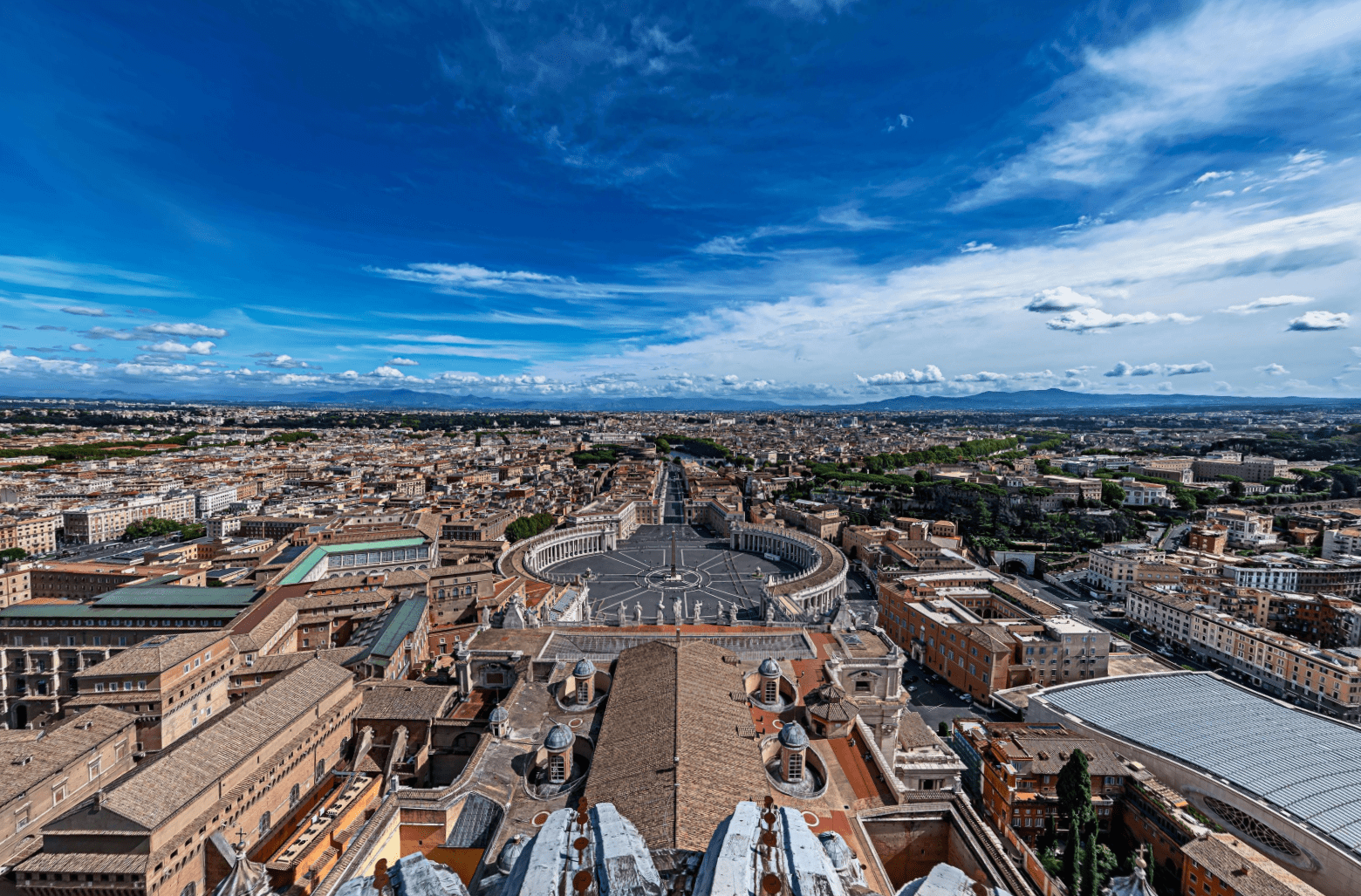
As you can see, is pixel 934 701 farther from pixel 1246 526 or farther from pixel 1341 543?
pixel 1246 526

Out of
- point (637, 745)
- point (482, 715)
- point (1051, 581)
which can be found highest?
point (637, 745)

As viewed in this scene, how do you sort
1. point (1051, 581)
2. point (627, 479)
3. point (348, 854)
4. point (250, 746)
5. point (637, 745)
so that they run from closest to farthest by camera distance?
1. point (348, 854)
2. point (637, 745)
3. point (250, 746)
4. point (1051, 581)
5. point (627, 479)

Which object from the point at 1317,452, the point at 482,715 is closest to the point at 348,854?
the point at 482,715

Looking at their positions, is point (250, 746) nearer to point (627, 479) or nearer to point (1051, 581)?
point (1051, 581)

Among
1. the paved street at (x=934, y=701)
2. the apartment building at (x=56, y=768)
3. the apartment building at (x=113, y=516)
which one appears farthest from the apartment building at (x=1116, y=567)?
the apartment building at (x=113, y=516)

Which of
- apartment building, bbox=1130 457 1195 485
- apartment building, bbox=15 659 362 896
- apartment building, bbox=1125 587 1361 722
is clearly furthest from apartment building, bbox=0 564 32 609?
apartment building, bbox=1130 457 1195 485
